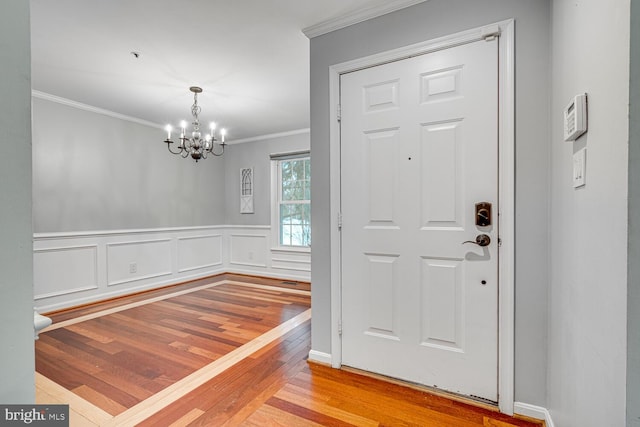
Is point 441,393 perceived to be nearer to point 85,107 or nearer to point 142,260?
point 142,260

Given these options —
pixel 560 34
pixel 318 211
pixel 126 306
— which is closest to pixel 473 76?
pixel 560 34

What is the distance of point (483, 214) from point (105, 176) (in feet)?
14.0

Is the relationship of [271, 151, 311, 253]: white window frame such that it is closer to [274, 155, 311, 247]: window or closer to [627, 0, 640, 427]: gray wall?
[274, 155, 311, 247]: window

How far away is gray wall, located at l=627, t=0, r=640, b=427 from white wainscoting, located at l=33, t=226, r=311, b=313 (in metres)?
4.22

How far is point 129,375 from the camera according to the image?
203cm

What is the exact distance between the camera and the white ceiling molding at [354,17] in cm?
187

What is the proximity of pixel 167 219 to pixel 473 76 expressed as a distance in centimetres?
444

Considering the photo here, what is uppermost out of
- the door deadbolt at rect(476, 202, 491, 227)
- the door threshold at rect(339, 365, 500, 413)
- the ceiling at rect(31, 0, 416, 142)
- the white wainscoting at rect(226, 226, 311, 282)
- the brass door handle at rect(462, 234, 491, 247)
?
the ceiling at rect(31, 0, 416, 142)

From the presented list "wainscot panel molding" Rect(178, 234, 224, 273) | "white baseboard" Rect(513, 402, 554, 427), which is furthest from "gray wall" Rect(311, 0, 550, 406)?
"wainscot panel molding" Rect(178, 234, 224, 273)

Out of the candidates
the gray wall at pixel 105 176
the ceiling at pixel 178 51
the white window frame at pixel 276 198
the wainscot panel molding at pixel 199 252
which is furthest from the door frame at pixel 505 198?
the wainscot panel molding at pixel 199 252

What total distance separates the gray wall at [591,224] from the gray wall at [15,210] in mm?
1240

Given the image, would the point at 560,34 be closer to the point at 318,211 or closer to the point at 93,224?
the point at 318,211

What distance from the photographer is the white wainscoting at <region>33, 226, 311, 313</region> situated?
11.1 feet

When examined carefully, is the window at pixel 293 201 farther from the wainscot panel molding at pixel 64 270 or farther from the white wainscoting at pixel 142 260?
the wainscot panel molding at pixel 64 270
